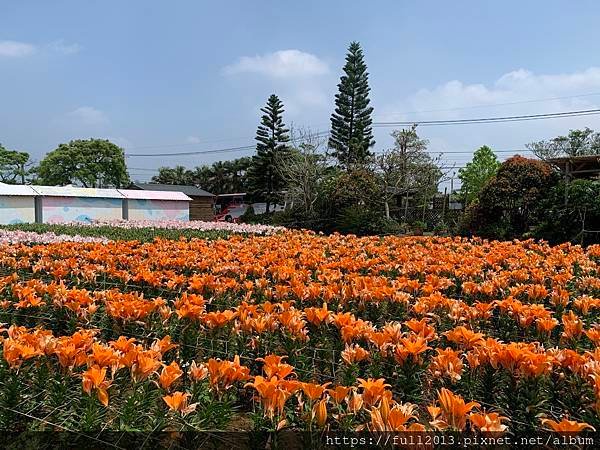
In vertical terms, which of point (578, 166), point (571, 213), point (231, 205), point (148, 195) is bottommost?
point (231, 205)

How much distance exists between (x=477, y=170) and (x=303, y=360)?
28.0 metres

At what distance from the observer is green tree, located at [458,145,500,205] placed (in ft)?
91.7

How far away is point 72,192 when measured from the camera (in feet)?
66.3

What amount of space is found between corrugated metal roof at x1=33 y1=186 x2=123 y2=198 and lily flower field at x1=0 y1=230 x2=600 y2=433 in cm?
1664

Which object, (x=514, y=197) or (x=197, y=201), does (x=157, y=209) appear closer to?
(x=197, y=201)

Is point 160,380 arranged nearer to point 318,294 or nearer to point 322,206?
point 318,294

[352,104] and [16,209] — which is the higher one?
[352,104]

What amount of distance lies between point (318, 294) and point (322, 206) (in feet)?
63.8

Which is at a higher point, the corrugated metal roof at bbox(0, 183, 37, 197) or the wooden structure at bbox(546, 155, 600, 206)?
the wooden structure at bbox(546, 155, 600, 206)

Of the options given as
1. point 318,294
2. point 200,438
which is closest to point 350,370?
point 200,438

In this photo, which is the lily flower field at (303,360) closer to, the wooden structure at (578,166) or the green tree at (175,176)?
the wooden structure at (578,166)

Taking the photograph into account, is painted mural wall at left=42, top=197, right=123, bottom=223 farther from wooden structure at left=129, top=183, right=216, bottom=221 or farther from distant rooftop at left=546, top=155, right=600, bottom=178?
distant rooftop at left=546, top=155, right=600, bottom=178

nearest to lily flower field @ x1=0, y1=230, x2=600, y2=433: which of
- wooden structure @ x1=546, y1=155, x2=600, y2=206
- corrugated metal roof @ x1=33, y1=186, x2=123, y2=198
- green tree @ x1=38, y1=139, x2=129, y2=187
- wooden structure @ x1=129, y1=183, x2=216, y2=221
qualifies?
wooden structure @ x1=546, y1=155, x2=600, y2=206

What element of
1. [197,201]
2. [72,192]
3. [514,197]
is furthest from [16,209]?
[197,201]
